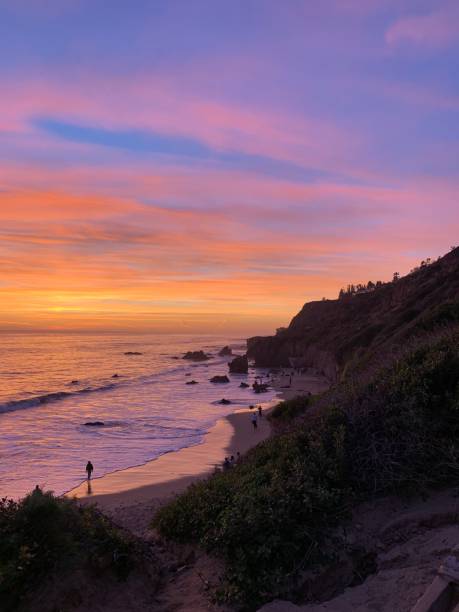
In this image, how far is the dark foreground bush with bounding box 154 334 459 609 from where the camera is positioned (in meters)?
5.66

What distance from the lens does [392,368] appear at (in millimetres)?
9180

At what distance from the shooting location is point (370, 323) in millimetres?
52281

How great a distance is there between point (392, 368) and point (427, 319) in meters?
10.8

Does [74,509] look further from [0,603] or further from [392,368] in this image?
[392,368]

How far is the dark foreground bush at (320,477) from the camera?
18.6 feet

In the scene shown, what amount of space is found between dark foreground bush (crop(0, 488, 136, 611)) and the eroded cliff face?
517 inches

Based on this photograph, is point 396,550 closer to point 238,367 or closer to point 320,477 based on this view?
point 320,477

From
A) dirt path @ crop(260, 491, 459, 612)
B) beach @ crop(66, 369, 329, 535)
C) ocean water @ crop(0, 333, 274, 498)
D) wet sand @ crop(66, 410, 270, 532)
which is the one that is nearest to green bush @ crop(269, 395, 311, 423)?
beach @ crop(66, 369, 329, 535)

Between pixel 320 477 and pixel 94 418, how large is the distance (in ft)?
96.6

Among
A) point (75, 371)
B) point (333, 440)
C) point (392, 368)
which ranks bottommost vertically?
point (75, 371)

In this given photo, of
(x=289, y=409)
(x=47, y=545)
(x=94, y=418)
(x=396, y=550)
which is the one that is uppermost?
(x=47, y=545)

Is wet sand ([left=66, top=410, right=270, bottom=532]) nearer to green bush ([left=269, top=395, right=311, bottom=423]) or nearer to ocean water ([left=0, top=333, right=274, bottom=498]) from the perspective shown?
ocean water ([left=0, top=333, right=274, bottom=498])

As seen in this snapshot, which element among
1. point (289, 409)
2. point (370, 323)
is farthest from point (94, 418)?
point (370, 323)

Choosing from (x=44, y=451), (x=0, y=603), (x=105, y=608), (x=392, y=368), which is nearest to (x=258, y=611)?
(x=105, y=608)
